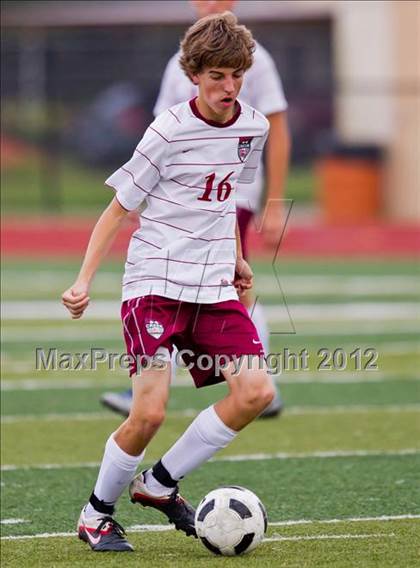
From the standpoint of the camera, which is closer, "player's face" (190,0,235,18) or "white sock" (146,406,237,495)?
"white sock" (146,406,237,495)

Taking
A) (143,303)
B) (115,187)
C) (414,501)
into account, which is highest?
(115,187)

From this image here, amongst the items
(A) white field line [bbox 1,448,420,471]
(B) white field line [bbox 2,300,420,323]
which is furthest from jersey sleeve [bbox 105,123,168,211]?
(B) white field line [bbox 2,300,420,323]

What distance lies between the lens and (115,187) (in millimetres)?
4922

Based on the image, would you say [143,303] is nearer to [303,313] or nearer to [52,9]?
[303,313]

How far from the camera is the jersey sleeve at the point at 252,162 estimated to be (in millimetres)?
5145

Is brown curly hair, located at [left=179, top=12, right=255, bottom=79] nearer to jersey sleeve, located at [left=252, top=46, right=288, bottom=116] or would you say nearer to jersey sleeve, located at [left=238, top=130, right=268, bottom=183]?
jersey sleeve, located at [left=238, top=130, right=268, bottom=183]

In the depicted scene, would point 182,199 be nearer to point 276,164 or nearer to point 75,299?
point 75,299

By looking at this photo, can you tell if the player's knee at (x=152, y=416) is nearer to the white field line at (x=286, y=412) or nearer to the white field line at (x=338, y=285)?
the white field line at (x=286, y=412)

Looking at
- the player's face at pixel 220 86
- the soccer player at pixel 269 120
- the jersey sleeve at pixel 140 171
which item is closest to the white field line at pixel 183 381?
the soccer player at pixel 269 120

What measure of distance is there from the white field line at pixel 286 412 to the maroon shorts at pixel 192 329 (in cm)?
289

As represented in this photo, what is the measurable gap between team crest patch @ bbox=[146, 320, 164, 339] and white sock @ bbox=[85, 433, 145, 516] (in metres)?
0.42

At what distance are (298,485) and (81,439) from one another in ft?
5.06

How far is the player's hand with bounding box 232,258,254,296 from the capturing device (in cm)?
520

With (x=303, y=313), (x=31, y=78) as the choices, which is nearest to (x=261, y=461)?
(x=303, y=313)
